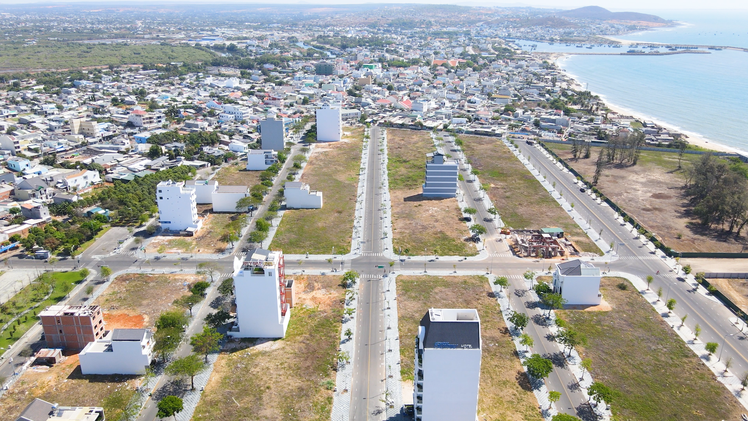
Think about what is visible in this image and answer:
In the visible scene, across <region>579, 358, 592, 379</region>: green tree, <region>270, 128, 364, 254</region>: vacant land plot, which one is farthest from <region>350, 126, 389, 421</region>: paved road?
<region>579, 358, 592, 379</region>: green tree

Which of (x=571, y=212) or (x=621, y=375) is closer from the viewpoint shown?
(x=621, y=375)

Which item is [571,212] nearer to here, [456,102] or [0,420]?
[0,420]

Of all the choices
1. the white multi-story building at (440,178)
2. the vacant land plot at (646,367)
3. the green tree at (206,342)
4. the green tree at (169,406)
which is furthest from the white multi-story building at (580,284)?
the green tree at (169,406)

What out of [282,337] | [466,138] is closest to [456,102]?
[466,138]

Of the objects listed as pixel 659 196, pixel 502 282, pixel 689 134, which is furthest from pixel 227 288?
pixel 689 134

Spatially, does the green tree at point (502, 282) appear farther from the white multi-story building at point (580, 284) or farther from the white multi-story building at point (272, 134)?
the white multi-story building at point (272, 134)

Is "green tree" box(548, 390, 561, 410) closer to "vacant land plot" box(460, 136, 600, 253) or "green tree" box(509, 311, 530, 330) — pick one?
Result: "green tree" box(509, 311, 530, 330)

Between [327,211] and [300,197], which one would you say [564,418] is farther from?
[300,197]

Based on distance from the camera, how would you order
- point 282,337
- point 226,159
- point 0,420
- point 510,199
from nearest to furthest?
1. point 0,420
2. point 282,337
3. point 510,199
4. point 226,159
